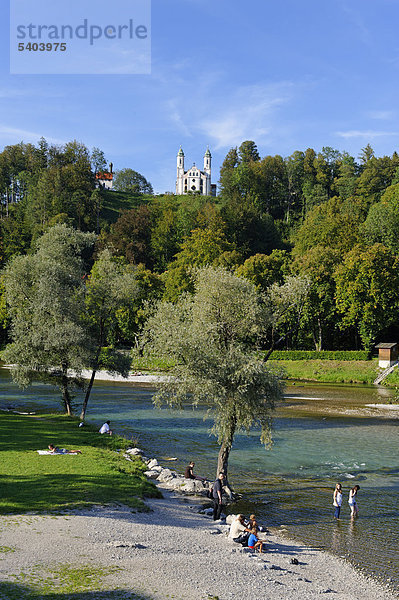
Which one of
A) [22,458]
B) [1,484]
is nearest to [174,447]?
[22,458]

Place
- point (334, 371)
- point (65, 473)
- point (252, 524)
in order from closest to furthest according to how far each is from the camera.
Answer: point (252, 524) < point (65, 473) < point (334, 371)

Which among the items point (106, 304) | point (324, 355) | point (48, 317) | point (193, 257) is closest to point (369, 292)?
point (324, 355)

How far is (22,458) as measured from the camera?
2564cm

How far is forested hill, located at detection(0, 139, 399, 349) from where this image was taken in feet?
272

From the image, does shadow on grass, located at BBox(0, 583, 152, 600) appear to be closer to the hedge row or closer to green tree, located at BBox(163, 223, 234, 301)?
the hedge row

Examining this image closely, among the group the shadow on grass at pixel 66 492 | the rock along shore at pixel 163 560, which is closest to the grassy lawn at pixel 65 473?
the shadow on grass at pixel 66 492

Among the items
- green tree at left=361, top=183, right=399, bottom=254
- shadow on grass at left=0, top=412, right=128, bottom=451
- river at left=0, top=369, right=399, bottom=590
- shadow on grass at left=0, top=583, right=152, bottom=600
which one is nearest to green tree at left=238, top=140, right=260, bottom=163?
green tree at left=361, top=183, right=399, bottom=254

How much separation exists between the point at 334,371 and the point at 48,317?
49.3m

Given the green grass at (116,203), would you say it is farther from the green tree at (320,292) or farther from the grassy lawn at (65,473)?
the grassy lawn at (65,473)

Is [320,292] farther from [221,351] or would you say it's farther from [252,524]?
[252,524]

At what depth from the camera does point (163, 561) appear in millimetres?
15672

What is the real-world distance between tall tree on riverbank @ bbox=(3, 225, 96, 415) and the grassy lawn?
631 cm

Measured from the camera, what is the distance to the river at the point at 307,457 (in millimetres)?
20500

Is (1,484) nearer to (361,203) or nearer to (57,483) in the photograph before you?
(57,483)
